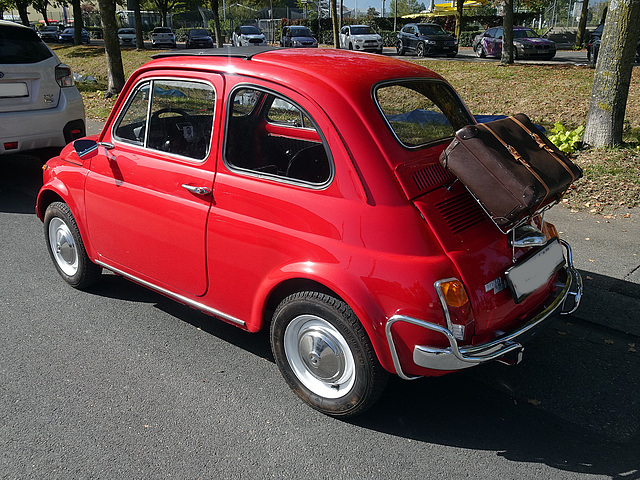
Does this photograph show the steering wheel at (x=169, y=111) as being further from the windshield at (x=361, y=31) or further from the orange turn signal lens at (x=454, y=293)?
the windshield at (x=361, y=31)

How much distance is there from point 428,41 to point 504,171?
79.3 feet

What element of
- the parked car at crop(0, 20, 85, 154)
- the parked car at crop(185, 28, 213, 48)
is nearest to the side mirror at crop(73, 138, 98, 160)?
the parked car at crop(0, 20, 85, 154)

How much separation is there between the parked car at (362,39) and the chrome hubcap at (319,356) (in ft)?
90.7

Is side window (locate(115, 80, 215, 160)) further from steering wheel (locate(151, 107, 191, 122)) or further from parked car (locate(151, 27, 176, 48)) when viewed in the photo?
parked car (locate(151, 27, 176, 48))

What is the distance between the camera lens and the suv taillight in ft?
24.2

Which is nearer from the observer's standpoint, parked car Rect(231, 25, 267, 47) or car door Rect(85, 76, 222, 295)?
car door Rect(85, 76, 222, 295)

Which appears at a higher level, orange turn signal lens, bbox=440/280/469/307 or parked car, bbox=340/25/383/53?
parked car, bbox=340/25/383/53

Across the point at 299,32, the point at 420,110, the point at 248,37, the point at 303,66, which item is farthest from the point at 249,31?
the point at 303,66

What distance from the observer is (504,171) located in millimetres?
2777

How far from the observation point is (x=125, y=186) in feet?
12.6

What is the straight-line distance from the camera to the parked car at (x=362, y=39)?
96.0 feet

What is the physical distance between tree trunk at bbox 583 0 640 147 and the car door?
6267mm

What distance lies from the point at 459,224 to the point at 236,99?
1.45 meters

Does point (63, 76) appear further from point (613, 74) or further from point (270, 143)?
point (613, 74)
